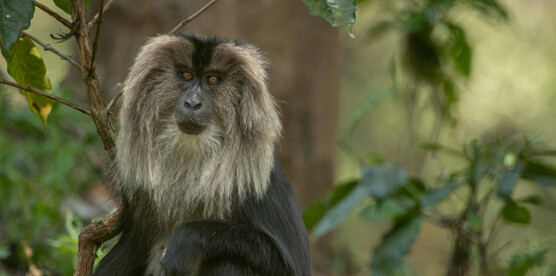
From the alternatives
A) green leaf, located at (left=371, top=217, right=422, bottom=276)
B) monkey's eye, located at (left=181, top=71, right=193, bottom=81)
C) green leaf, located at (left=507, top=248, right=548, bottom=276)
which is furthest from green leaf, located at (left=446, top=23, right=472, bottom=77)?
monkey's eye, located at (left=181, top=71, right=193, bottom=81)

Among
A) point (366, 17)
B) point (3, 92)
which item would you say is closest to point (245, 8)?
point (3, 92)

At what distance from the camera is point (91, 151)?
25.2 ft

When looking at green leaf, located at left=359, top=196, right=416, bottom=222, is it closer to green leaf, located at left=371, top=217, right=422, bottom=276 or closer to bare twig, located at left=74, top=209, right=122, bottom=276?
green leaf, located at left=371, top=217, right=422, bottom=276

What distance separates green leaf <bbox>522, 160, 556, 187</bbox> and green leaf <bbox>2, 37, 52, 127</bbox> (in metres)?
3.80

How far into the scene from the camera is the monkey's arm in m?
3.67

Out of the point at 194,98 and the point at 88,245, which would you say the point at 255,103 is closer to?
the point at 194,98

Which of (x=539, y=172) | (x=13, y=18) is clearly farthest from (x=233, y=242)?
(x=539, y=172)

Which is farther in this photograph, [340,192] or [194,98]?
[340,192]

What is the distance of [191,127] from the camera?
3.76 m

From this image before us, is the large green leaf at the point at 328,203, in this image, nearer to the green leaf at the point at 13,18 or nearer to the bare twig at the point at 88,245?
the bare twig at the point at 88,245

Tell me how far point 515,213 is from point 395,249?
102 centimetres

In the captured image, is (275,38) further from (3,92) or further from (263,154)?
(263,154)

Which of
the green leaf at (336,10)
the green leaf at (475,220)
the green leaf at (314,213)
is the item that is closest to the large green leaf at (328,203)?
the green leaf at (314,213)

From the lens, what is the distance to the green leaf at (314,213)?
237 inches
